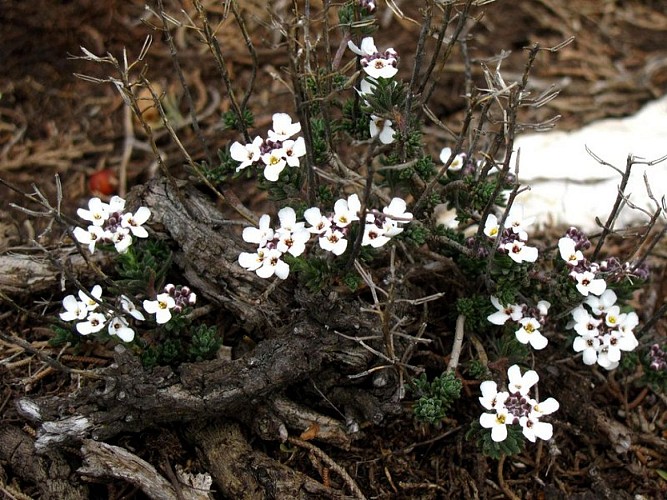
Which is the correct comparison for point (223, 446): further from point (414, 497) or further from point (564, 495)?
point (564, 495)

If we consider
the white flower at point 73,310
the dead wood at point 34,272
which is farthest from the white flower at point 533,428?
the dead wood at point 34,272

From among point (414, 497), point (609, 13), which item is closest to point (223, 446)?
point (414, 497)

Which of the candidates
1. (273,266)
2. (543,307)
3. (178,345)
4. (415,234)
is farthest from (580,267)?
(178,345)

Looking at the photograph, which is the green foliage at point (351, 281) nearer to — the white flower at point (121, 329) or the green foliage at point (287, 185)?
the green foliage at point (287, 185)

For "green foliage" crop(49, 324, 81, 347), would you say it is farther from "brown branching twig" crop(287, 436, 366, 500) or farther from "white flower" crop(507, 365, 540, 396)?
"white flower" crop(507, 365, 540, 396)

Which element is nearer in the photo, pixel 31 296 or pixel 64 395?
pixel 64 395

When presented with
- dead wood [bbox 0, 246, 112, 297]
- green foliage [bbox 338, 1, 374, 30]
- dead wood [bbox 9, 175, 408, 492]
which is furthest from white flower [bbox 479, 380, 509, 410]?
dead wood [bbox 0, 246, 112, 297]
